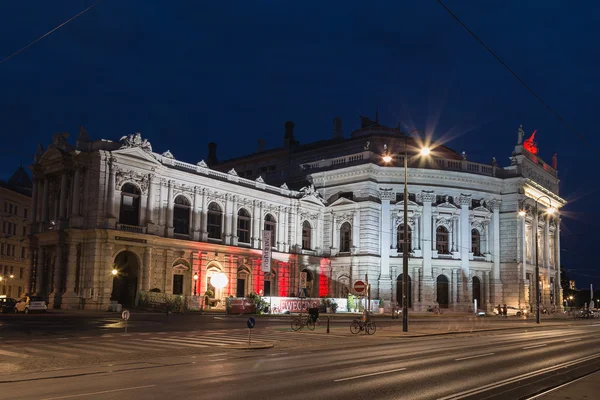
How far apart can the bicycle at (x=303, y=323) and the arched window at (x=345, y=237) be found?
3405cm

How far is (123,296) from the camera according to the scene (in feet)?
174

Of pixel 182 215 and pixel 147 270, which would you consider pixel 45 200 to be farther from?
pixel 182 215

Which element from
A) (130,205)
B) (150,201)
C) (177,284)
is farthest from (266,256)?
(130,205)

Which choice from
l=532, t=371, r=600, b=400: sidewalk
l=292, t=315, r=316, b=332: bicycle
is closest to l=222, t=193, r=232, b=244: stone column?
l=292, t=315, r=316, b=332: bicycle

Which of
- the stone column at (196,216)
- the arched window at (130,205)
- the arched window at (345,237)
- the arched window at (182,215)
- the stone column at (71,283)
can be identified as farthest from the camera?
the arched window at (345,237)

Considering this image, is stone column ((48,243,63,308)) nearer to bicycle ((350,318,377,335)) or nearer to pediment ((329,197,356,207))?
bicycle ((350,318,377,335))

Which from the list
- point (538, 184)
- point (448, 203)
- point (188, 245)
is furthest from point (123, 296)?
point (538, 184)

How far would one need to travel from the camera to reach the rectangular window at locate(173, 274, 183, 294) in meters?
55.6

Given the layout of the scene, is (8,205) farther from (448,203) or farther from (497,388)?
(497,388)

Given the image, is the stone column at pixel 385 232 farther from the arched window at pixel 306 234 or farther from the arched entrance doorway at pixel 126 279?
the arched entrance doorway at pixel 126 279

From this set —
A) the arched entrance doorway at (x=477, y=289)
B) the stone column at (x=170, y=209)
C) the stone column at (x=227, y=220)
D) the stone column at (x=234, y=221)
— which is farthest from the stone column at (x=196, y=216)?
the arched entrance doorway at (x=477, y=289)

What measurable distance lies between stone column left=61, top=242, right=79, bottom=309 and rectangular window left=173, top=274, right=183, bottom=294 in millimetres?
9181

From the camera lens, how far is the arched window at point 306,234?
2793 inches

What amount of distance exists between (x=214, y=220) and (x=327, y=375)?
46.0 metres
